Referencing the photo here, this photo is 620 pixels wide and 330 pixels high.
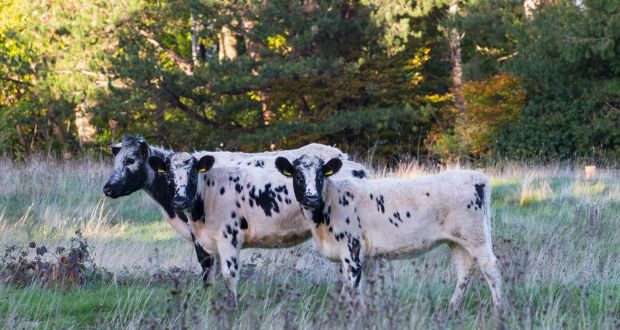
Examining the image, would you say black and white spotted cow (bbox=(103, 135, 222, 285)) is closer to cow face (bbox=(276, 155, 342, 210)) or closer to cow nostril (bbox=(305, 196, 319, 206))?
cow face (bbox=(276, 155, 342, 210))

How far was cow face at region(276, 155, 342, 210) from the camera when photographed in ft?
26.8

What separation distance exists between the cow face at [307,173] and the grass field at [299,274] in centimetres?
83

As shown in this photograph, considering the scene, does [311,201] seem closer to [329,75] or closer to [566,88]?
[329,75]

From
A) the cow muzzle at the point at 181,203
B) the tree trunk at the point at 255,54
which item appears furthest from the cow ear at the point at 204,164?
→ the tree trunk at the point at 255,54

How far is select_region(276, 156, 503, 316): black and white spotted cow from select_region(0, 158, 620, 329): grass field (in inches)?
12.2

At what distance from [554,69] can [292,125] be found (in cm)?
900

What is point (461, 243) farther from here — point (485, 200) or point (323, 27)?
point (323, 27)

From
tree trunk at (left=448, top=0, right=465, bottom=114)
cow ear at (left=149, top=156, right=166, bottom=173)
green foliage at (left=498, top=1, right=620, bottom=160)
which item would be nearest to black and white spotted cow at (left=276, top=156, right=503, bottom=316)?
cow ear at (left=149, top=156, right=166, bottom=173)

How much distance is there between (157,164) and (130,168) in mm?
908

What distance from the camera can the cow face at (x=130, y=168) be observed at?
388 inches

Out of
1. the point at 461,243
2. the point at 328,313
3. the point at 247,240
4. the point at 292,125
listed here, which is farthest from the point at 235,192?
the point at 292,125

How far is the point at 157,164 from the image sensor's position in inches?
359

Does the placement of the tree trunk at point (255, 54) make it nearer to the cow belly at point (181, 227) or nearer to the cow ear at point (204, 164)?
the cow belly at point (181, 227)

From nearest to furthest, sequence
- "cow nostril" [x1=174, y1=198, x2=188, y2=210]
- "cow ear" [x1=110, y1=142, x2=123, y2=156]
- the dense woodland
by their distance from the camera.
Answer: "cow nostril" [x1=174, y1=198, x2=188, y2=210] < "cow ear" [x1=110, y1=142, x2=123, y2=156] < the dense woodland
